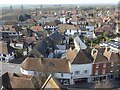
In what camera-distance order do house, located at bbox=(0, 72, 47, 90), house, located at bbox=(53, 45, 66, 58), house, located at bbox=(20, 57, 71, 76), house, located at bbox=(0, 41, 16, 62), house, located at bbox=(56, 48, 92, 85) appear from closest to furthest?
house, located at bbox=(0, 72, 47, 90)
house, located at bbox=(20, 57, 71, 76)
house, located at bbox=(56, 48, 92, 85)
house, located at bbox=(0, 41, 16, 62)
house, located at bbox=(53, 45, 66, 58)

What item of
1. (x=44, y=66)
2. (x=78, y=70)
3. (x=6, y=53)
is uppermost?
(x=44, y=66)

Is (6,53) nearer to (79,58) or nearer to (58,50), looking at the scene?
(58,50)

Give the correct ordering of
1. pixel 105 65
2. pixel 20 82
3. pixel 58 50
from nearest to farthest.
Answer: pixel 20 82 < pixel 105 65 < pixel 58 50

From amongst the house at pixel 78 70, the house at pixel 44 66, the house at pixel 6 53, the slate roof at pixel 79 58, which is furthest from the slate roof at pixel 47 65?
the house at pixel 6 53

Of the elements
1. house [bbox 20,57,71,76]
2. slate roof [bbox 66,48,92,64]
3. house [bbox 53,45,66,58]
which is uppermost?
slate roof [bbox 66,48,92,64]

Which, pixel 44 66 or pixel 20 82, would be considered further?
pixel 44 66

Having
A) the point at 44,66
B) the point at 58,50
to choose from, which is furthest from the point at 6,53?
the point at 44,66

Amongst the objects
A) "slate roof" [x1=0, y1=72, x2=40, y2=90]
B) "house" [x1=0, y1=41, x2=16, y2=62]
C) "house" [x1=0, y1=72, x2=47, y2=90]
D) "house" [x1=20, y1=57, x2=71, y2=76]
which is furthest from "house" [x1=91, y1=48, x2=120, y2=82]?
"house" [x1=0, y1=41, x2=16, y2=62]

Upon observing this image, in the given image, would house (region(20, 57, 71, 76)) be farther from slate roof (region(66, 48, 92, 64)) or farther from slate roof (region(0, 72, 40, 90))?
slate roof (region(0, 72, 40, 90))
